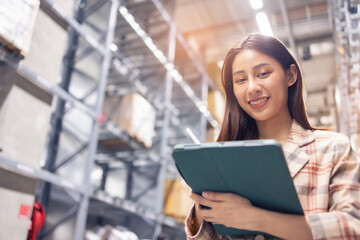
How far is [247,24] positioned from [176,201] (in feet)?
18.7

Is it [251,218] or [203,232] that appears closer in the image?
[251,218]

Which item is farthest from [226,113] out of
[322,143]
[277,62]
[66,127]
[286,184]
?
[66,127]

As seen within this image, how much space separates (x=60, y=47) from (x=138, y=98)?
6.99 ft

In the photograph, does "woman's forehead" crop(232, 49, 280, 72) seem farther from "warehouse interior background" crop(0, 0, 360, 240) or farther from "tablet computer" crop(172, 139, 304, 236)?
"tablet computer" crop(172, 139, 304, 236)

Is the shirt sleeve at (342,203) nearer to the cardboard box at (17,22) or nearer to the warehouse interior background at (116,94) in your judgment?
the warehouse interior background at (116,94)

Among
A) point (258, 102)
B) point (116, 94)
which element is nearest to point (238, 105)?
point (258, 102)

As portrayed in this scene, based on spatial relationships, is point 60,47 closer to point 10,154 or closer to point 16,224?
point 10,154

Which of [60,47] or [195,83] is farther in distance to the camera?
[195,83]

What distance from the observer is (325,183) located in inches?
39.1

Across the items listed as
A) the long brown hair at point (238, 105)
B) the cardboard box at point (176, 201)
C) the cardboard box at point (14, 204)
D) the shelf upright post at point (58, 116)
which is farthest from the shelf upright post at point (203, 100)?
the long brown hair at point (238, 105)

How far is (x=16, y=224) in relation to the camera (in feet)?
10.4

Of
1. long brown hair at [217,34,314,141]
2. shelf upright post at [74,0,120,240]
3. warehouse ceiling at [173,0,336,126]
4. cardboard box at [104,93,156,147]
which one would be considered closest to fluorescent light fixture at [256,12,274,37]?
warehouse ceiling at [173,0,336,126]

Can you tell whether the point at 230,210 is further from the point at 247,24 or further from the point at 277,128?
the point at 247,24

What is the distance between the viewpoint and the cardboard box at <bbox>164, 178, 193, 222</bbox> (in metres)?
6.59
